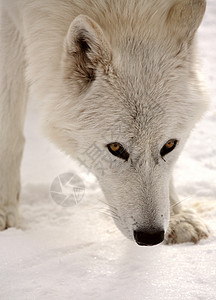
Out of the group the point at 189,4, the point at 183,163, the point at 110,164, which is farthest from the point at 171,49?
the point at 183,163

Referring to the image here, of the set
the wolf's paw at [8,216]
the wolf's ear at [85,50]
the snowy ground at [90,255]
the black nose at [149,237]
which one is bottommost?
the wolf's paw at [8,216]

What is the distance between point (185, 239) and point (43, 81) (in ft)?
5.13

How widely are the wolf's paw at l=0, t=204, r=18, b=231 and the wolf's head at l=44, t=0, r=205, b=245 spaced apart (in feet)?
3.09

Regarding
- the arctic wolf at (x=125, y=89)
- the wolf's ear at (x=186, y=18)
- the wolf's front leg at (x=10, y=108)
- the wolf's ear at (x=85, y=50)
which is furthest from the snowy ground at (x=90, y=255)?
the wolf's ear at (x=186, y=18)

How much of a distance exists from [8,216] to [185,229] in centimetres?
143

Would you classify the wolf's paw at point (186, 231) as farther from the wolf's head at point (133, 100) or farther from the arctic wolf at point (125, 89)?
the wolf's head at point (133, 100)

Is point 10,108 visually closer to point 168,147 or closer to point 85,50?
point 85,50

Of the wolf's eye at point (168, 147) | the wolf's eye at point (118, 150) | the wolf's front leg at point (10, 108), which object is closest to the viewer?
the wolf's eye at point (118, 150)

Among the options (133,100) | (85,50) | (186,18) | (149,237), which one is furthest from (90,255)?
(186,18)

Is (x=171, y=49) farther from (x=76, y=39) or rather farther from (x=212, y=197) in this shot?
(x=212, y=197)

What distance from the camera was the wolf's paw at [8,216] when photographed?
3.87m

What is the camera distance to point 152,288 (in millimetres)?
2732

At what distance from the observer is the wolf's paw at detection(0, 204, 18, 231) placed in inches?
152

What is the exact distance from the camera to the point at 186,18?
328cm
